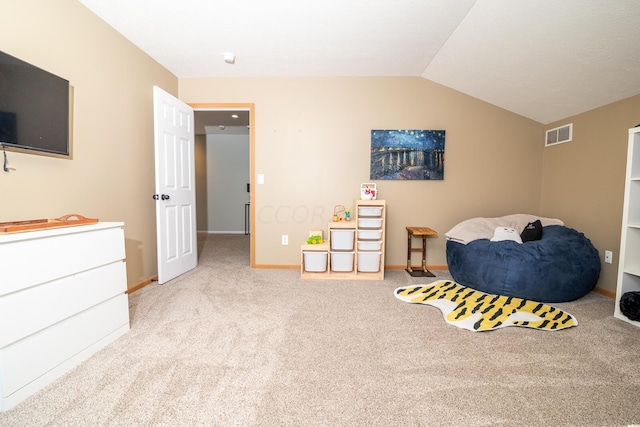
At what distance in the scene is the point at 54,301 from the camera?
1.27 metres

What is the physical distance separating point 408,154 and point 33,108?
128 inches

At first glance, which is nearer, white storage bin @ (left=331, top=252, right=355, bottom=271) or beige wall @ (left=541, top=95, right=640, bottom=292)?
beige wall @ (left=541, top=95, right=640, bottom=292)

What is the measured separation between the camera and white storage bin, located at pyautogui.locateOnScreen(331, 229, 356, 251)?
2896 mm

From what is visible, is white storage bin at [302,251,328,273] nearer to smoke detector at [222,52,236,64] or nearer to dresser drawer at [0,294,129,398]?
dresser drawer at [0,294,129,398]

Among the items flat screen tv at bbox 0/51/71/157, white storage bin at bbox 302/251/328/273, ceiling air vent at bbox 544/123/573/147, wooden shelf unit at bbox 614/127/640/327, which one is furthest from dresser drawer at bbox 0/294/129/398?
ceiling air vent at bbox 544/123/573/147

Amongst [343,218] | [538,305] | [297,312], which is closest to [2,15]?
[297,312]

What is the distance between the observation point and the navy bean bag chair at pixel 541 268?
216 centimetres

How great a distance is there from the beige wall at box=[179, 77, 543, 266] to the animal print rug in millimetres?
877

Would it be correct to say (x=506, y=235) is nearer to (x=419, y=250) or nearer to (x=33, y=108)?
(x=419, y=250)

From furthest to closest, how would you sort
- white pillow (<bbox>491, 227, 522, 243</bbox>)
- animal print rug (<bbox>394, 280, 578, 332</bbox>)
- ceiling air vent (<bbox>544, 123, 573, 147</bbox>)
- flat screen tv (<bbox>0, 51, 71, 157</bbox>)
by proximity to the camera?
ceiling air vent (<bbox>544, 123, 573, 147</bbox>) → white pillow (<bbox>491, 227, 522, 243</bbox>) → animal print rug (<bbox>394, 280, 578, 332</bbox>) → flat screen tv (<bbox>0, 51, 71, 157</bbox>)

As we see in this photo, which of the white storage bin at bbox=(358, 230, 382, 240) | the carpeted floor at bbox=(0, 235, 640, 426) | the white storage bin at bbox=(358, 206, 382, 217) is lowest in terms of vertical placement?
the carpeted floor at bbox=(0, 235, 640, 426)

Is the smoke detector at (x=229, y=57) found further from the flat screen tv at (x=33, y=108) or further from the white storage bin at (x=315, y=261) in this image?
the white storage bin at (x=315, y=261)

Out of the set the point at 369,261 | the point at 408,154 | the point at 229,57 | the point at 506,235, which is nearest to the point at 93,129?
the point at 229,57

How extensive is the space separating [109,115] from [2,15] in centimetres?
82
